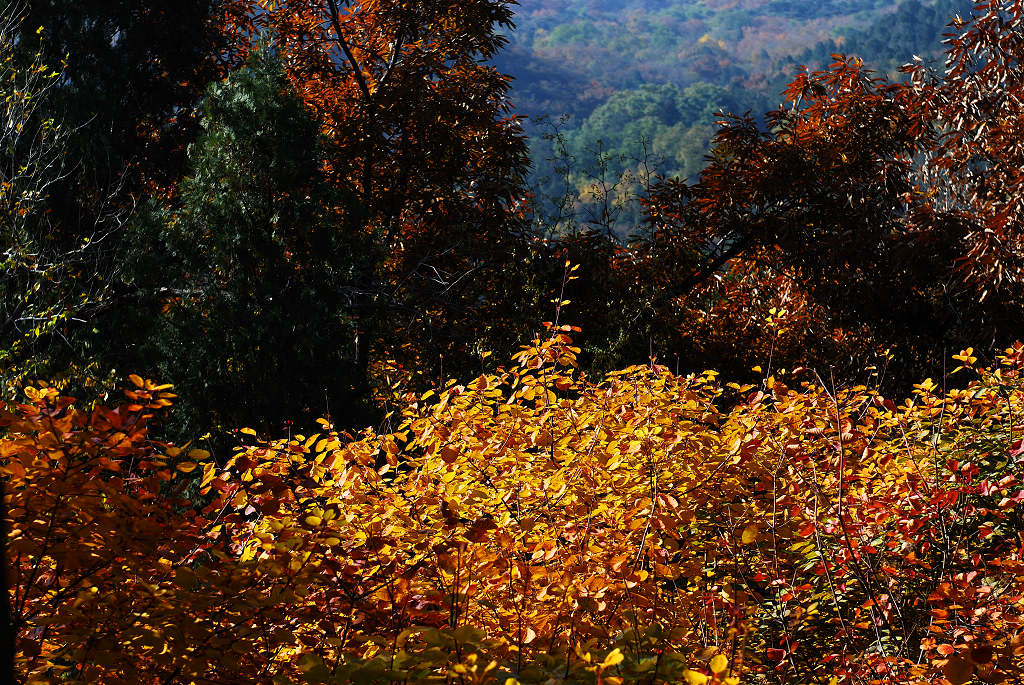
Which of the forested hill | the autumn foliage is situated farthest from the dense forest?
the forested hill

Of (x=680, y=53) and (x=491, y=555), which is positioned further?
Answer: (x=680, y=53)

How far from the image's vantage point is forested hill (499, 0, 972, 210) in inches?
2328

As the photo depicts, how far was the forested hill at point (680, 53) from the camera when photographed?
59125mm

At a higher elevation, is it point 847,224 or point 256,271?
point 847,224

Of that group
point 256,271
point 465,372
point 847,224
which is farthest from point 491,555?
point 847,224

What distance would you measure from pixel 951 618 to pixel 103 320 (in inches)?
281

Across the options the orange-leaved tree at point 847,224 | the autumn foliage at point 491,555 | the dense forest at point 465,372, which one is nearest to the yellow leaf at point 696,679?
the autumn foliage at point 491,555

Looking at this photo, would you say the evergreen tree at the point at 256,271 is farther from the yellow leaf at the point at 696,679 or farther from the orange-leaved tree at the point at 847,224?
the yellow leaf at the point at 696,679

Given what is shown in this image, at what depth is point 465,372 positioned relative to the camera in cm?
804

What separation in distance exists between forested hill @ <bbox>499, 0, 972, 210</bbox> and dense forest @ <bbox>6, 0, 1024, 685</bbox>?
40.4 m

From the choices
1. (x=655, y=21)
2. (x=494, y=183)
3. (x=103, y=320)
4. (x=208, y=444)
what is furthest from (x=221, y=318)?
(x=655, y=21)

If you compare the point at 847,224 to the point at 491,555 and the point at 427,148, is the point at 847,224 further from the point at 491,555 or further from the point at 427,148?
the point at 491,555

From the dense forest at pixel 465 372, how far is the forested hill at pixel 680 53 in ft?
133

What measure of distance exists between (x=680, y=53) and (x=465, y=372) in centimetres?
8443
